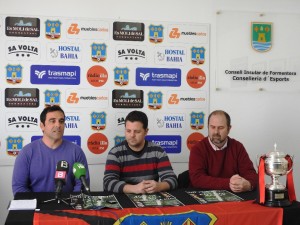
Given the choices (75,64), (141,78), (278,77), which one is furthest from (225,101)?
(75,64)

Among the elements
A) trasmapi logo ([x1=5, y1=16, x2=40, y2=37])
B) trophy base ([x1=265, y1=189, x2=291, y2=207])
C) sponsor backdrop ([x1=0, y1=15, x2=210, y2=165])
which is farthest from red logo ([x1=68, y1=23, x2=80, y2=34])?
trophy base ([x1=265, y1=189, x2=291, y2=207])

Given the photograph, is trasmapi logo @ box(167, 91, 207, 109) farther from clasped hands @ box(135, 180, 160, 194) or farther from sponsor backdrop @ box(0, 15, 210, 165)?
clasped hands @ box(135, 180, 160, 194)

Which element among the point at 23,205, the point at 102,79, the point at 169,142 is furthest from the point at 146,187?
the point at 102,79

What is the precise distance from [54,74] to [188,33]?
3.98ft

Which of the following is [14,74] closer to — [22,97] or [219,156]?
[22,97]

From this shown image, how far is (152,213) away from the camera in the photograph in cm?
202

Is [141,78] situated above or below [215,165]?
above

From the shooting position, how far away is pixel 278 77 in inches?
147

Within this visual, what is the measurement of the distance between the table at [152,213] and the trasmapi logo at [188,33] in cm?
166

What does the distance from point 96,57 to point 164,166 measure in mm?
1162

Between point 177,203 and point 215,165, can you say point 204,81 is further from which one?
point 177,203

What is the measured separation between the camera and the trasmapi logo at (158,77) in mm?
3529

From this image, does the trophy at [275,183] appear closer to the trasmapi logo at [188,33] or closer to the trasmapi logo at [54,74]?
the trasmapi logo at [188,33]

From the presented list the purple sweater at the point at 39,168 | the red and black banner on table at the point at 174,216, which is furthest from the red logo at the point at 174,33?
the red and black banner on table at the point at 174,216
